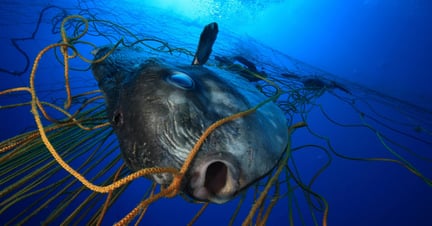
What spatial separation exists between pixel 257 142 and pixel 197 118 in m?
0.39

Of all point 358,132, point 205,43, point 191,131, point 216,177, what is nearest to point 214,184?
point 216,177

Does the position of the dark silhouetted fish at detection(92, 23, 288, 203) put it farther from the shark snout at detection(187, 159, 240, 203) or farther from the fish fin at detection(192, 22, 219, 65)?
the fish fin at detection(192, 22, 219, 65)

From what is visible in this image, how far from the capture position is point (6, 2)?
9.09 meters

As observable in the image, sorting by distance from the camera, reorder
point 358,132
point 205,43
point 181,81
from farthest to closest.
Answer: point 358,132 → point 205,43 → point 181,81

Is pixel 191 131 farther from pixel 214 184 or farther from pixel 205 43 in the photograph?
pixel 205 43

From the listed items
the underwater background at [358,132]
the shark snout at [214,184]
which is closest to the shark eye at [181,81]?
the shark snout at [214,184]

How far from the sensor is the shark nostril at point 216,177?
1.23 m

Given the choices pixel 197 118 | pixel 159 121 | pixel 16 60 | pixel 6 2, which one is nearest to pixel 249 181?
pixel 197 118

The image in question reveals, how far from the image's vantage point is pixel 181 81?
57.9 inches

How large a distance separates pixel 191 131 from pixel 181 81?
14.3 inches

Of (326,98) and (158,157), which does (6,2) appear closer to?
(158,157)

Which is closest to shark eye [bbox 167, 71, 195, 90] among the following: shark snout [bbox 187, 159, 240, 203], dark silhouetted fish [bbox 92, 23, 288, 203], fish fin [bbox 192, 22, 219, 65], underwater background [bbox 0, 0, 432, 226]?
dark silhouetted fish [bbox 92, 23, 288, 203]

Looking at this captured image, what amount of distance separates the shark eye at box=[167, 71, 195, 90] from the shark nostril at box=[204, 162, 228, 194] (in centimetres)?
53

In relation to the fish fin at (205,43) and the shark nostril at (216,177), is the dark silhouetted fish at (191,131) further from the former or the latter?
the fish fin at (205,43)
